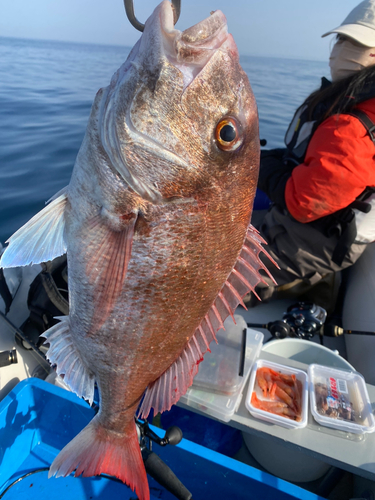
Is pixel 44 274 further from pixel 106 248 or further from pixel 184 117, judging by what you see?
pixel 184 117

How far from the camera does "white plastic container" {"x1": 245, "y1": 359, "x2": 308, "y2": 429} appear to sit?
1.65 m

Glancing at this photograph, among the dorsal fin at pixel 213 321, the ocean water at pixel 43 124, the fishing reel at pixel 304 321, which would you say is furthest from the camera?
the ocean water at pixel 43 124

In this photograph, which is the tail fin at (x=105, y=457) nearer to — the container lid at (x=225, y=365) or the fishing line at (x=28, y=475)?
the container lid at (x=225, y=365)

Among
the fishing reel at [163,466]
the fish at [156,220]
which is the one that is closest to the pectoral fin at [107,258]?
the fish at [156,220]

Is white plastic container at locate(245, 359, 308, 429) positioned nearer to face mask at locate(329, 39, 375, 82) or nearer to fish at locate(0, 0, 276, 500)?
fish at locate(0, 0, 276, 500)

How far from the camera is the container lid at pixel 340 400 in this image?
5.40 feet

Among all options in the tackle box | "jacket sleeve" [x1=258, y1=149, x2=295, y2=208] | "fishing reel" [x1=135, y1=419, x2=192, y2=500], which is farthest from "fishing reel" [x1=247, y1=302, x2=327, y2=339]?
"fishing reel" [x1=135, y1=419, x2=192, y2=500]

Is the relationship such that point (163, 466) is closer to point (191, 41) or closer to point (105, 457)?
point (105, 457)

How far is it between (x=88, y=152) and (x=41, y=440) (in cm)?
193

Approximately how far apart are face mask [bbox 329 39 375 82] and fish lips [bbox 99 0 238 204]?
2.28 m

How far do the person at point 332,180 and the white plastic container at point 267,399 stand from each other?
1079 mm

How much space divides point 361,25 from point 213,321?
2.85 m

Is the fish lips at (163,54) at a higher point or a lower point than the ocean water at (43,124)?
higher

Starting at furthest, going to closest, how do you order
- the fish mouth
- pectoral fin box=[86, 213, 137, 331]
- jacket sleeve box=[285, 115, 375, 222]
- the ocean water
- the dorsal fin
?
the ocean water, jacket sleeve box=[285, 115, 375, 222], the dorsal fin, pectoral fin box=[86, 213, 137, 331], the fish mouth
